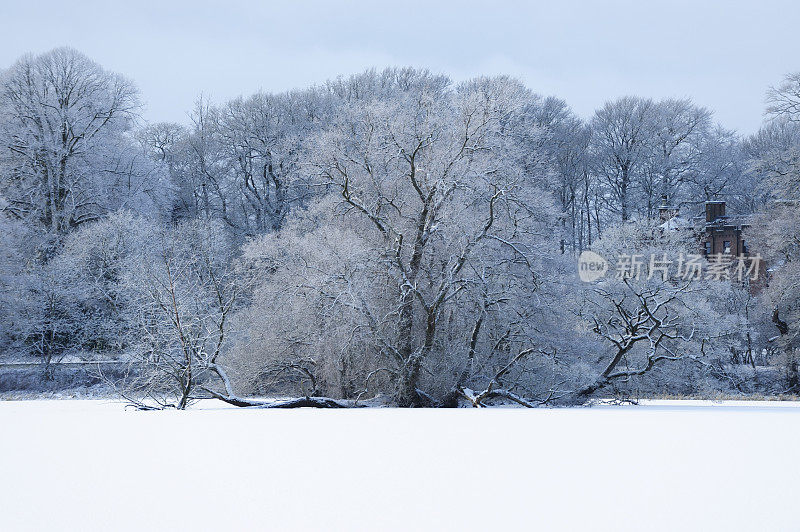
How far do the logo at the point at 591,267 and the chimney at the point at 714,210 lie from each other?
1857cm

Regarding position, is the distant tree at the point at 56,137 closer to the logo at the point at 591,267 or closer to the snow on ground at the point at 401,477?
the logo at the point at 591,267

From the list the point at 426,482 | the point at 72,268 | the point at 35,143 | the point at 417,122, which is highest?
the point at 35,143

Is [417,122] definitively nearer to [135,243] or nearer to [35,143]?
[135,243]

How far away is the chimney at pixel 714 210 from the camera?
134ft

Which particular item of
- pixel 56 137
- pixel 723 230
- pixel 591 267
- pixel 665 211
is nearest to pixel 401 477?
pixel 591 267

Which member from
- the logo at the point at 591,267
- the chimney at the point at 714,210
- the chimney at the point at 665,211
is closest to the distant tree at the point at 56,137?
the logo at the point at 591,267

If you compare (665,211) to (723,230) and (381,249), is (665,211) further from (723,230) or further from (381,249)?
(381,249)

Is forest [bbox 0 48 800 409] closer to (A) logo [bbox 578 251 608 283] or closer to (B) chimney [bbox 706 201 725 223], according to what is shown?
(A) logo [bbox 578 251 608 283]

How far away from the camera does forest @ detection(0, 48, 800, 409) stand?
1591 centimetres

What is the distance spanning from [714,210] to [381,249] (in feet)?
105

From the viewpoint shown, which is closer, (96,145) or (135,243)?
(135,243)

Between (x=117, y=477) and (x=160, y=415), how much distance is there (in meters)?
5.34

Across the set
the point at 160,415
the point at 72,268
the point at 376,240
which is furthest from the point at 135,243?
the point at 160,415

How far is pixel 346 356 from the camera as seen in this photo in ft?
53.7
